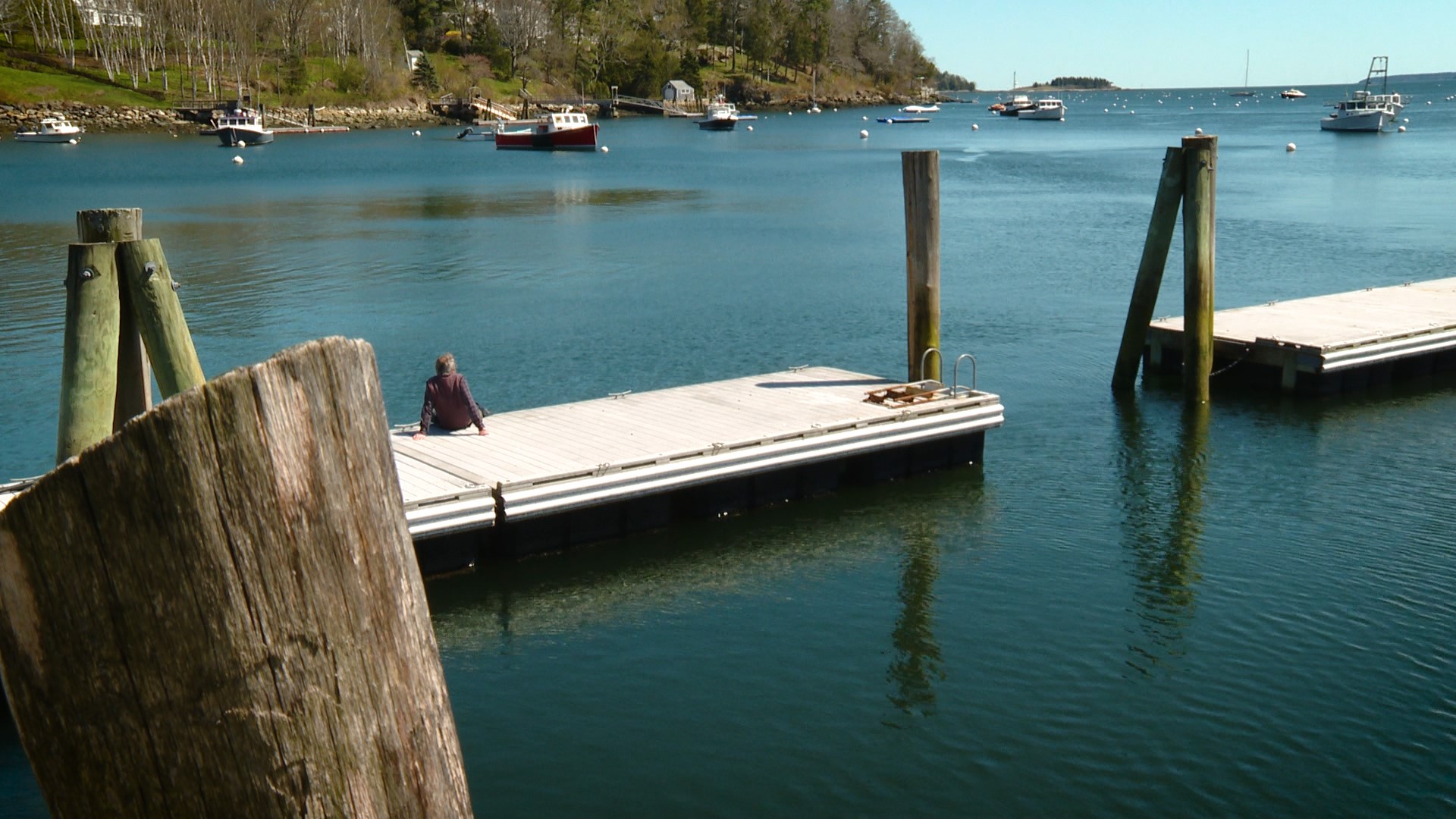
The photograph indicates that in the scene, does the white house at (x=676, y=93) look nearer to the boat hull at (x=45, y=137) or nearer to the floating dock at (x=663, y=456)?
the boat hull at (x=45, y=137)

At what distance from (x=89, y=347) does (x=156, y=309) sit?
621 mm

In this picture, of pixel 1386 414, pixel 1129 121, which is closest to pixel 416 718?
pixel 1386 414


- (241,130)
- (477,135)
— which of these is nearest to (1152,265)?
(241,130)

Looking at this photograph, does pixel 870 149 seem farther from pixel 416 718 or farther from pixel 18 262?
pixel 416 718

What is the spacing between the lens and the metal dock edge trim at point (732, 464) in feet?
43.0

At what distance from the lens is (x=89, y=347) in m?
10.9

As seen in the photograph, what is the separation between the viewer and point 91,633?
2406mm

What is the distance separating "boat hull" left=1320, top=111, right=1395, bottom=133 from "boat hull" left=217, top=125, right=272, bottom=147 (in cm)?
8577

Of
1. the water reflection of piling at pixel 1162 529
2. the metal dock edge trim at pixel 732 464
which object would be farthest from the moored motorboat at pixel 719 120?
the metal dock edge trim at pixel 732 464

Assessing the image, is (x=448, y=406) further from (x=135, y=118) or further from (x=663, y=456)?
(x=135, y=118)

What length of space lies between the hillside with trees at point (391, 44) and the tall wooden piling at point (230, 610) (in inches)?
4673

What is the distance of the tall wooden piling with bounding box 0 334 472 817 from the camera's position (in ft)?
7.53

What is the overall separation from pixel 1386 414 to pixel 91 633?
20.2 metres

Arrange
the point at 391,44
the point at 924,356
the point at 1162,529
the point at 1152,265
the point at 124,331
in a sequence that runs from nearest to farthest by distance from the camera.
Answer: the point at 124,331 < the point at 1162,529 < the point at 924,356 < the point at 1152,265 < the point at 391,44
